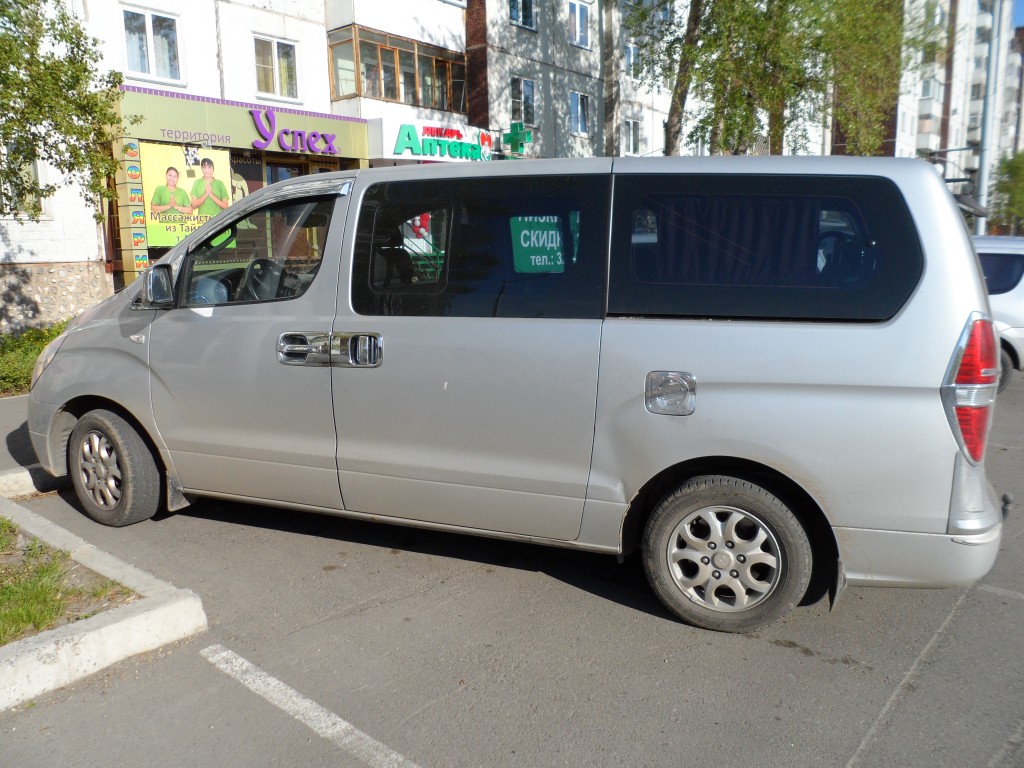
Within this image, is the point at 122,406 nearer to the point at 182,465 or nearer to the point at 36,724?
the point at 182,465

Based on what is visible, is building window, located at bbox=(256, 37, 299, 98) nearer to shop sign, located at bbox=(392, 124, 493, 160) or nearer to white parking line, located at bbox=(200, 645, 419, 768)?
shop sign, located at bbox=(392, 124, 493, 160)

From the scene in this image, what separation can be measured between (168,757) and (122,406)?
2.63 metres

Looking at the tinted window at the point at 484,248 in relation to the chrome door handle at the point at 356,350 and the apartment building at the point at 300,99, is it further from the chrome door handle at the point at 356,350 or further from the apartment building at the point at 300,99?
the apartment building at the point at 300,99

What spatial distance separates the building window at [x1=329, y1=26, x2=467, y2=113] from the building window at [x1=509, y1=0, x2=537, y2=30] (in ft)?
6.94

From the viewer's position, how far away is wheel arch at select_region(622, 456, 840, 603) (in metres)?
3.72

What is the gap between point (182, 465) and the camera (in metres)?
4.96

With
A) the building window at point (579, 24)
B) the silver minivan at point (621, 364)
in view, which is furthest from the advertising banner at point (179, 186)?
the silver minivan at point (621, 364)

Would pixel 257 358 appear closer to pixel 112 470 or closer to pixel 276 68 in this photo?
pixel 112 470

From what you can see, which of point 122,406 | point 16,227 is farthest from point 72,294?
point 122,406

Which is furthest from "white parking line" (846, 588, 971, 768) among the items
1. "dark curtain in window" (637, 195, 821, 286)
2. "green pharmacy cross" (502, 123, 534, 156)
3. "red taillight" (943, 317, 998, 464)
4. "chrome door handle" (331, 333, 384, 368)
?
"green pharmacy cross" (502, 123, 534, 156)

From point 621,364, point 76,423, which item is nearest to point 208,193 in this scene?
point 76,423

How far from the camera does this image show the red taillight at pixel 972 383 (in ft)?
11.0

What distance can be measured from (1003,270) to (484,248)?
773 centimetres

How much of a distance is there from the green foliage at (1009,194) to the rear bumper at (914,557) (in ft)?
143
